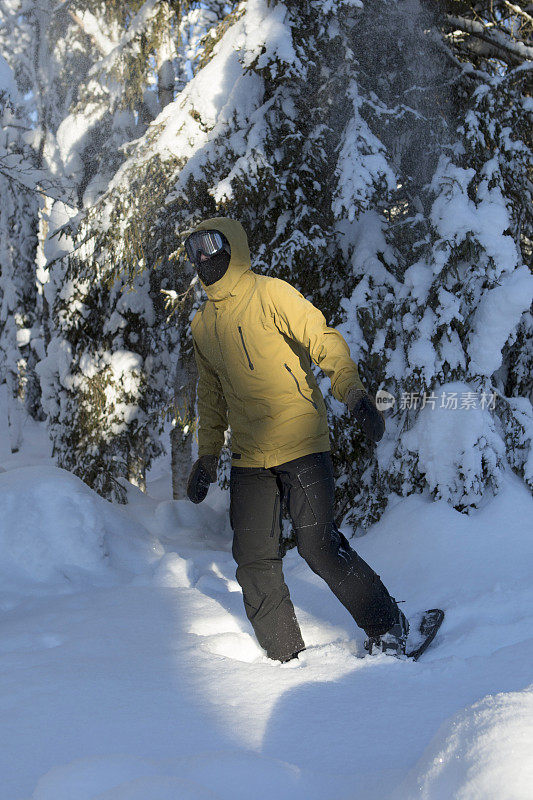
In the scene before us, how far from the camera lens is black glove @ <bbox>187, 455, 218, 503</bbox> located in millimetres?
3002

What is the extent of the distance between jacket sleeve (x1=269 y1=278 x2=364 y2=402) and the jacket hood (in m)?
0.16

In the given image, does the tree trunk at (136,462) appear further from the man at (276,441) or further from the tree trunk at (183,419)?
the man at (276,441)

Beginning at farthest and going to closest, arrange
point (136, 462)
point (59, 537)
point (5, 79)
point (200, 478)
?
1. point (5, 79)
2. point (136, 462)
3. point (59, 537)
4. point (200, 478)

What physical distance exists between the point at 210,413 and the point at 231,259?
795mm

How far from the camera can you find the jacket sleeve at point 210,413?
10.0 feet

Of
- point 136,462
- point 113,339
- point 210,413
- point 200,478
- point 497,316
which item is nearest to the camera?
point 200,478

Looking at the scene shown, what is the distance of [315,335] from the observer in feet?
8.41

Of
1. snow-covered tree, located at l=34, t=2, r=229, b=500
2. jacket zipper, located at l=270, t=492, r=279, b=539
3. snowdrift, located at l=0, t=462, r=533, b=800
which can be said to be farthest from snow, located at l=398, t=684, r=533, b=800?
snow-covered tree, located at l=34, t=2, r=229, b=500

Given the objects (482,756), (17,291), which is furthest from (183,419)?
(17,291)

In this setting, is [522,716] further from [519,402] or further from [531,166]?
[531,166]

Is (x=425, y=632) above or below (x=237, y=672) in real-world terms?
below

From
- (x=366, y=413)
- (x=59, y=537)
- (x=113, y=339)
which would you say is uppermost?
(x=366, y=413)

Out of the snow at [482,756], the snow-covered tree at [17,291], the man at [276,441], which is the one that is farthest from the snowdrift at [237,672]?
the snow-covered tree at [17,291]

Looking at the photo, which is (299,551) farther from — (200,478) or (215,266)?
(215,266)
